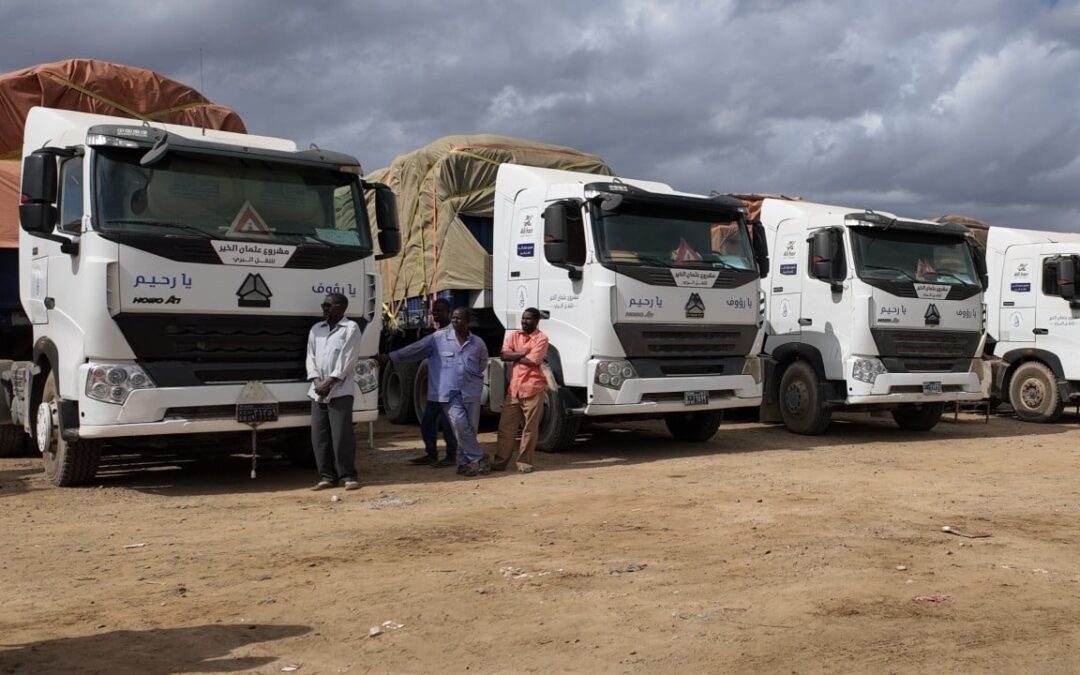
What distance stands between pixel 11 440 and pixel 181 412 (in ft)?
12.8

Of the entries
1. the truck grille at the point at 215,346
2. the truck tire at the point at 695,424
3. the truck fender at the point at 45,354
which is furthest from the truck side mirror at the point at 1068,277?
the truck fender at the point at 45,354

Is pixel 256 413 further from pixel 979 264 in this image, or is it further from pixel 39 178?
pixel 979 264

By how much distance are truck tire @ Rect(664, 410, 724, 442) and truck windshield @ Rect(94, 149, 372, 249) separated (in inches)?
197

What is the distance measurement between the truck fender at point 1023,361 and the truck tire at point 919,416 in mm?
2114

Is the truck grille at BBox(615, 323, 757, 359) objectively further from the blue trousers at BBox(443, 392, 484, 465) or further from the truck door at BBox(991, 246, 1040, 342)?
the truck door at BBox(991, 246, 1040, 342)

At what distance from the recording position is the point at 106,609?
17.1ft

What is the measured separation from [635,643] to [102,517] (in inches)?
185

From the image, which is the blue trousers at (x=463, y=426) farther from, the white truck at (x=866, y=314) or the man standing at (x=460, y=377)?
the white truck at (x=866, y=314)

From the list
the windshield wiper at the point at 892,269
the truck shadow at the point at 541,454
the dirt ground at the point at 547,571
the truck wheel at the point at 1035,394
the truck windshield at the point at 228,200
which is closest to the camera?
the dirt ground at the point at 547,571

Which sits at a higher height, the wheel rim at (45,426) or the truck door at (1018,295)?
the truck door at (1018,295)

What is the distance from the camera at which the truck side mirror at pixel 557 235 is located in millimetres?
10375

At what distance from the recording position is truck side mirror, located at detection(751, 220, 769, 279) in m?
11.5

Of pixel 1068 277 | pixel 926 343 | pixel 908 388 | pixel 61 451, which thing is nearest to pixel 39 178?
pixel 61 451

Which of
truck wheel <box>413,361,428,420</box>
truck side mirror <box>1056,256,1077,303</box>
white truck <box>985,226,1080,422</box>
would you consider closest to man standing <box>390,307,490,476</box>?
truck wheel <box>413,361,428,420</box>
